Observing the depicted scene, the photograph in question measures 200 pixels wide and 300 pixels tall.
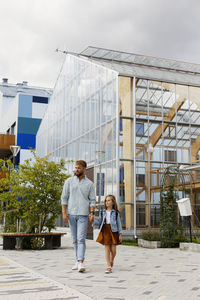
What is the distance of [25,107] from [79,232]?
34577 mm

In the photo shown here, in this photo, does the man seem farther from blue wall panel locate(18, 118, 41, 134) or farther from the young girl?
blue wall panel locate(18, 118, 41, 134)

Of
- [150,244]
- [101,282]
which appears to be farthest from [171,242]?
[101,282]

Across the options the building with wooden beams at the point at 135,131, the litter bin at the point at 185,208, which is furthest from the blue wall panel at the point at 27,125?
the litter bin at the point at 185,208

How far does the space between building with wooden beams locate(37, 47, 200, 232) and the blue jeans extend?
9.07 meters

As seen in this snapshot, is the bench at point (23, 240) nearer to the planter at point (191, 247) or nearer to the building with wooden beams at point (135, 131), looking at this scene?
the planter at point (191, 247)

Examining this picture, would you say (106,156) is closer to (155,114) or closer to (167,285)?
(155,114)

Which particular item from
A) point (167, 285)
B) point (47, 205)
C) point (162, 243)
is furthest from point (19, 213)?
point (167, 285)

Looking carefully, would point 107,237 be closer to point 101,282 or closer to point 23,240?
point 101,282

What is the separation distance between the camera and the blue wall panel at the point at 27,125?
130 feet


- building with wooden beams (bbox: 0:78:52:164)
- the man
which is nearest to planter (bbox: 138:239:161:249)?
the man

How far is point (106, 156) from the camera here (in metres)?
17.4

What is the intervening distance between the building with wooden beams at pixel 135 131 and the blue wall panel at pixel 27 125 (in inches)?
755

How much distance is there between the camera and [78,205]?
7.09 m

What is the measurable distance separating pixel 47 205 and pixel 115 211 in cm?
595
